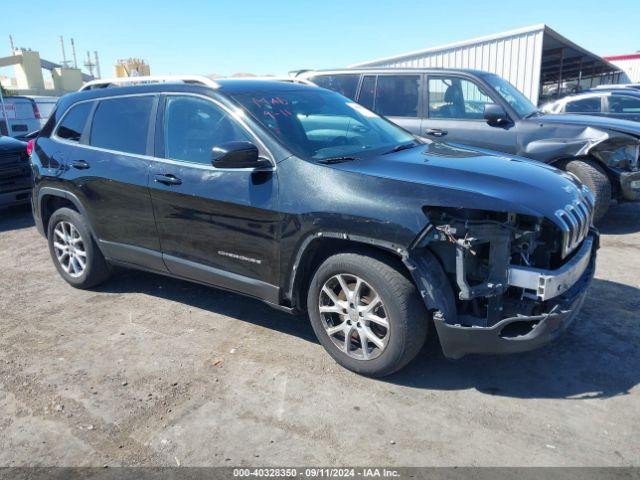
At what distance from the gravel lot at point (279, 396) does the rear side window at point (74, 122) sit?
1.62 meters

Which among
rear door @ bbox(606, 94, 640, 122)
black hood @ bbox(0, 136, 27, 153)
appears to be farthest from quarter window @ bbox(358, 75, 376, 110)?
rear door @ bbox(606, 94, 640, 122)

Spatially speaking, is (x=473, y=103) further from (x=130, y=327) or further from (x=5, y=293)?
(x=5, y=293)

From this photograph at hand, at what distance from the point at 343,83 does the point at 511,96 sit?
2348 millimetres

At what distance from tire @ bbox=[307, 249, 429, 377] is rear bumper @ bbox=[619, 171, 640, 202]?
4519 millimetres

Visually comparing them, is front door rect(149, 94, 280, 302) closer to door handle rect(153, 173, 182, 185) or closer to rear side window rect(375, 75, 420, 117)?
door handle rect(153, 173, 182, 185)

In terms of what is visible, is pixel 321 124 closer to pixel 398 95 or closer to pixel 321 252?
pixel 321 252

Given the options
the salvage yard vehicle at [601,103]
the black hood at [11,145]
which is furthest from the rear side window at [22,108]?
the salvage yard vehicle at [601,103]

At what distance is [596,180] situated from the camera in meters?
6.36

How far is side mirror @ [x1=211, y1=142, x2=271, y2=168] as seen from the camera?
340cm

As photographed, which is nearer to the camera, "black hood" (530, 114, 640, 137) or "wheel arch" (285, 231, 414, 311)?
"wheel arch" (285, 231, 414, 311)

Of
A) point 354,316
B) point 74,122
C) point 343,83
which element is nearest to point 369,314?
point 354,316

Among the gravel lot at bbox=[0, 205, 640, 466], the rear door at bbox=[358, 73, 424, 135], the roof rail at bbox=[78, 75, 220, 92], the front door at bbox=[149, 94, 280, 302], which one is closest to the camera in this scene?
the gravel lot at bbox=[0, 205, 640, 466]

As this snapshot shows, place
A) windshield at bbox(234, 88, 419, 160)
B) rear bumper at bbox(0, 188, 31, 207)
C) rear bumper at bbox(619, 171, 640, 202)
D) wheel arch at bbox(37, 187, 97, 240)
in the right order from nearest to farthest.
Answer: windshield at bbox(234, 88, 419, 160) → wheel arch at bbox(37, 187, 97, 240) → rear bumper at bbox(619, 171, 640, 202) → rear bumper at bbox(0, 188, 31, 207)

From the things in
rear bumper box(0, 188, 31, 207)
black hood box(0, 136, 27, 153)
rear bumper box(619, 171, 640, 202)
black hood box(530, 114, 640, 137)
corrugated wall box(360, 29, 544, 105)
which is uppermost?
corrugated wall box(360, 29, 544, 105)
